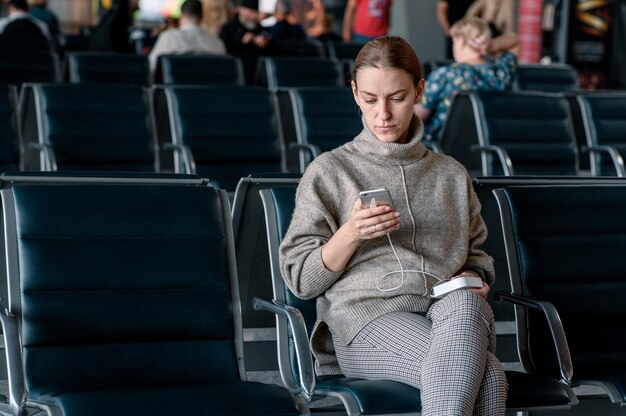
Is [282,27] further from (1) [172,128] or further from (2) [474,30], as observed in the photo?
(1) [172,128]

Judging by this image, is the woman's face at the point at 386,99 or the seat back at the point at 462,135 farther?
the seat back at the point at 462,135

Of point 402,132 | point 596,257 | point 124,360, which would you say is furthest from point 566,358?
point 124,360

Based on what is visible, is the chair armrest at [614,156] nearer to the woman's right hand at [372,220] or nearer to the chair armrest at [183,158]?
the chair armrest at [183,158]

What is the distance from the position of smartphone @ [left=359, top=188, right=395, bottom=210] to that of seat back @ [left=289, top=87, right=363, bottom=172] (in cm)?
298

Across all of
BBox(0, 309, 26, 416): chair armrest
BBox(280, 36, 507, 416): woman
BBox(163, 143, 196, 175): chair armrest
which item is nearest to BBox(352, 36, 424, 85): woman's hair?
BBox(280, 36, 507, 416): woman

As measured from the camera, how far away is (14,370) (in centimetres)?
237

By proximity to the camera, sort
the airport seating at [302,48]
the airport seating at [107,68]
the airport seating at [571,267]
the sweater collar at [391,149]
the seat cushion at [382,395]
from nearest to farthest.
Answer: the seat cushion at [382,395] → the sweater collar at [391,149] → the airport seating at [571,267] → the airport seating at [107,68] → the airport seating at [302,48]

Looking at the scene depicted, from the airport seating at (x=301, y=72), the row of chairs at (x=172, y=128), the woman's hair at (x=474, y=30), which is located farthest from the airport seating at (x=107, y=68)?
the woman's hair at (x=474, y=30)

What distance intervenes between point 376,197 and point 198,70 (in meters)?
4.92

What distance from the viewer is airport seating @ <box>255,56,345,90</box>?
7551mm

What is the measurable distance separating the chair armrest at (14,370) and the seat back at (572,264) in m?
1.29

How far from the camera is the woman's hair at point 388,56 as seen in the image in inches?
103

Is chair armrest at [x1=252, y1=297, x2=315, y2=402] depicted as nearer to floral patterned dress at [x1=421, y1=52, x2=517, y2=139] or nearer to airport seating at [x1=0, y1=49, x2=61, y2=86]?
floral patterned dress at [x1=421, y1=52, x2=517, y2=139]

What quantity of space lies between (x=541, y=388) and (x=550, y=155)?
2.92 m
